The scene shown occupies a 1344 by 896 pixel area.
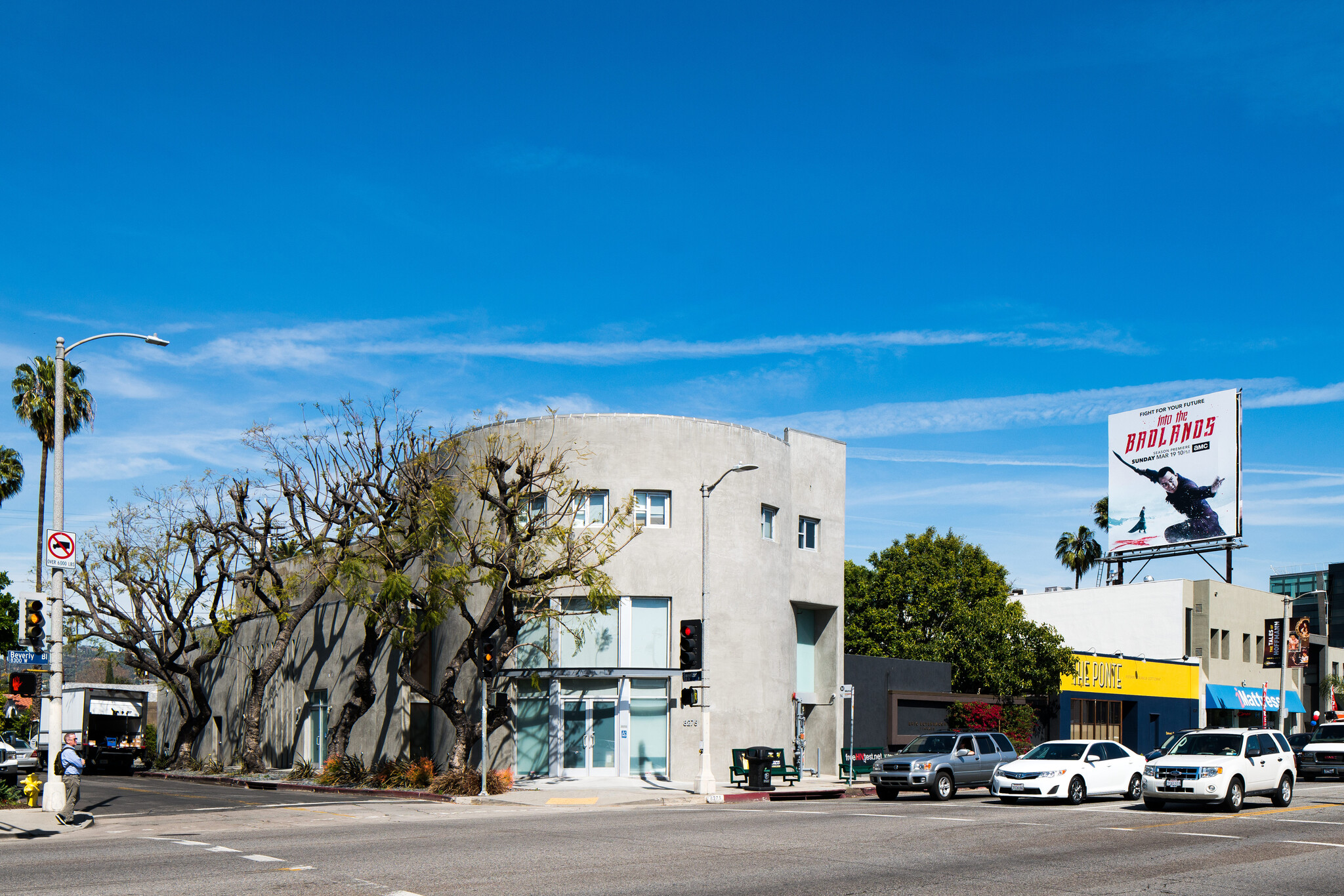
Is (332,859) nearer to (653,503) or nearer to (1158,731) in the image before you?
(653,503)

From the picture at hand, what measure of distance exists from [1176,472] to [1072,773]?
41846 millimetres

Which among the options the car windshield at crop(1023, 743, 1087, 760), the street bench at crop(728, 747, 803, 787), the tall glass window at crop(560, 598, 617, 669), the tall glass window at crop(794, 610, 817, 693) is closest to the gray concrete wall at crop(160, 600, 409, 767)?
the tall glass window at crop(560, 598, 617, 669)

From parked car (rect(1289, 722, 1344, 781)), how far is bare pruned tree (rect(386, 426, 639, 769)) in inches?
941

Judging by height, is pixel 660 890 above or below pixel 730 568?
below

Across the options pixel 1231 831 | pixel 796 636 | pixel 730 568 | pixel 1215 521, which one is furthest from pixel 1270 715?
pixel 1231 831

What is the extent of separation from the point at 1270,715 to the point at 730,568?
4502cm

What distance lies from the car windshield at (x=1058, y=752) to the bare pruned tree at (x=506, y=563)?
1177 cm

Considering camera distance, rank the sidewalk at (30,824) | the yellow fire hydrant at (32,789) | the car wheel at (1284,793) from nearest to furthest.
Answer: the sidewalk at (30,824)
the yellow fire hydrant at (32,789)
the car wheel at (1284,793)

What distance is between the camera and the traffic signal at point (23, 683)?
21328mm

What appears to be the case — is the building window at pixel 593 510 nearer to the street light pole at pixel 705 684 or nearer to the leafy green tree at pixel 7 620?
the street light pole at pixel 705 684

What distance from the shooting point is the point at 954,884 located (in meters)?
13.6

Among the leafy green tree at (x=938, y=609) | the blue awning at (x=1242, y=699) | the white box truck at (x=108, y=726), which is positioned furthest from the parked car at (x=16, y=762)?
the blue awning at (x=1242, y=699)

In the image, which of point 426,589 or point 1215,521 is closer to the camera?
point 426,589

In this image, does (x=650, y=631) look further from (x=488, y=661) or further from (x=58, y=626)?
(x=58, y=626)
